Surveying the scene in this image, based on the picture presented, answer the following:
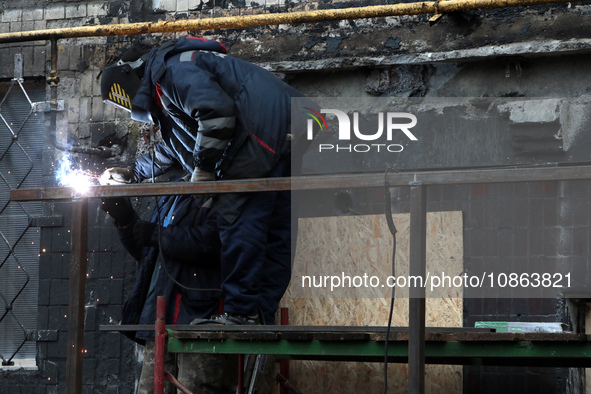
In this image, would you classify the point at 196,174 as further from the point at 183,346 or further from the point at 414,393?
the point at 414,393

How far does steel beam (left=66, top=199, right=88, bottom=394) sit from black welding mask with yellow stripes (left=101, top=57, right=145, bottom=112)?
3.84 ft

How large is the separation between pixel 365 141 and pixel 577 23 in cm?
182

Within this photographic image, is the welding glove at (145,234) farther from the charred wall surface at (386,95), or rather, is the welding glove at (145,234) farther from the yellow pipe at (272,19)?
the yellow pipe at (272,19)

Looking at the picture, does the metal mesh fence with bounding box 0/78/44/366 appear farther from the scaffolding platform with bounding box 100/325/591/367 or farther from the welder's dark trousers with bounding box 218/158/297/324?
the scaffolding platform with bounding box 100/325/591/367

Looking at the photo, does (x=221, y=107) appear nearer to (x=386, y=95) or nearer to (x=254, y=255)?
(x=254, y=255)

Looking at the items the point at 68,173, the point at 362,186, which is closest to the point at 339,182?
the point at 362,186

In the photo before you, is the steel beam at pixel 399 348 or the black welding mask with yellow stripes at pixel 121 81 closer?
the steel beam at pixel 399 348

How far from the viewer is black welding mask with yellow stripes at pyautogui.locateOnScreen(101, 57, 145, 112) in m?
6.00

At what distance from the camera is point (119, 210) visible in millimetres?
6172

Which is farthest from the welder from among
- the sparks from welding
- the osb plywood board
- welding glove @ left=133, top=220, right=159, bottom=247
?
the sparks from welding

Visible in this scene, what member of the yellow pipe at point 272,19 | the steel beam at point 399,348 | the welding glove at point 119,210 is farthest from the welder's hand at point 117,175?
the steel beam at point 399,348

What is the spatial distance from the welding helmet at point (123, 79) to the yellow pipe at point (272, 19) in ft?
4.20

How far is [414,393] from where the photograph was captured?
445 centimetres

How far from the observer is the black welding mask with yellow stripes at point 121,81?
19.7 ft
